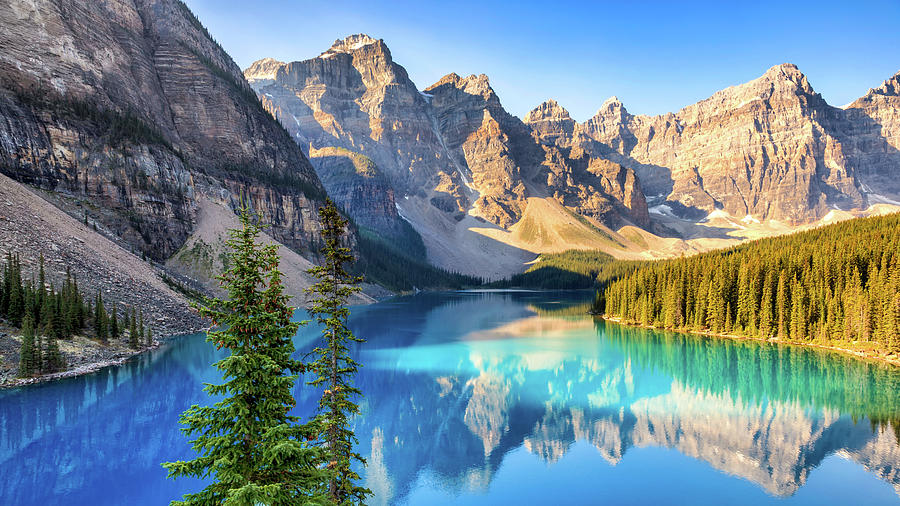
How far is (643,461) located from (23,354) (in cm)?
4357

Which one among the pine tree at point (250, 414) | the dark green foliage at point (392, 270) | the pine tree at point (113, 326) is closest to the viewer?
the pine tree at point (250, 414)

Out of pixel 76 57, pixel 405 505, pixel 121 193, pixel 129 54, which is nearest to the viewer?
pixel 405 505

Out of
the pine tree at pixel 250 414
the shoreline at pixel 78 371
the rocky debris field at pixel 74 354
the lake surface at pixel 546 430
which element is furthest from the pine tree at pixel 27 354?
the pine tree at pixel 250 414

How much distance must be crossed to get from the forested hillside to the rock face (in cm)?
6566

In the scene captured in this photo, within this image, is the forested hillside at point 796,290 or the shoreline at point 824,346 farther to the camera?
the forested hillside at point 796,290

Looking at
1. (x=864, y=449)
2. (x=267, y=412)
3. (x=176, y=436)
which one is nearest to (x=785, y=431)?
(x=864, y=449)

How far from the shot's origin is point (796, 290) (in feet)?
192

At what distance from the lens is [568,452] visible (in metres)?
26.2

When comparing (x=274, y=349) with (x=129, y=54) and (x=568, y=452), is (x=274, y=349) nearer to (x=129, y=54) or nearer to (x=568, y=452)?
(x=568, y=452)

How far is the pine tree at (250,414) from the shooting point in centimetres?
908

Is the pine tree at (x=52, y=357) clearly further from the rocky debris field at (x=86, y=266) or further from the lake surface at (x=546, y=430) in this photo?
the lake surface at (x=546, y=430)

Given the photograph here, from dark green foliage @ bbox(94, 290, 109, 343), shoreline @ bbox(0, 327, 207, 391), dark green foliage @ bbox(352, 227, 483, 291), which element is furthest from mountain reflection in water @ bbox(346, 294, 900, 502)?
dark green foliage @ bbox(352, 227, 483, 291)

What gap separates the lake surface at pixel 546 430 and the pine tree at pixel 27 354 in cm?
184

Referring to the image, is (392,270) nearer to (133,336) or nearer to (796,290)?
(133,336)
